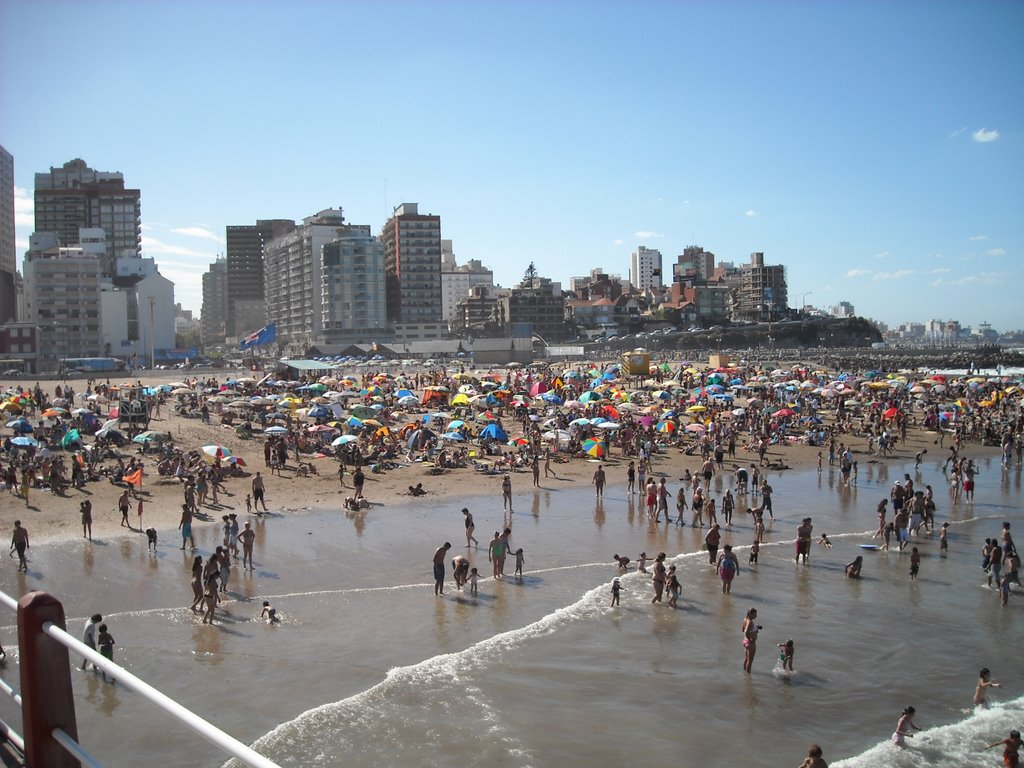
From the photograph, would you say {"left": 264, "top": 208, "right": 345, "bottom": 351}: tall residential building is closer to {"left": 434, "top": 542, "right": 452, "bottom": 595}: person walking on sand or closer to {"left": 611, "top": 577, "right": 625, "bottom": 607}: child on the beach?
{"left": 434, "top": 542, "right": 452, "bottom": 595}: person walking on sand

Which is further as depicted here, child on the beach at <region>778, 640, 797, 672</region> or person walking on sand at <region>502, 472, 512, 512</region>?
person walking on sand at <region>502, 472, 512, 512</region>

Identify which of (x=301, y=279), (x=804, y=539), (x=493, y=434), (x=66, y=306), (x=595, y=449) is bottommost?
(x=804, y=539)

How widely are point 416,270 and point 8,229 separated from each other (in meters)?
60.2

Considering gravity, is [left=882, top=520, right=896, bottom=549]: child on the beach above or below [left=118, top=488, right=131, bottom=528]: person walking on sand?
below

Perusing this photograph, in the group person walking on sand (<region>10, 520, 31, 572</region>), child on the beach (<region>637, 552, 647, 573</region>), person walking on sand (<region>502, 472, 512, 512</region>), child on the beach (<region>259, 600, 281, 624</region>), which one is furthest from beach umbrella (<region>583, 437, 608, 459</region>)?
person walking on sand (<region>10, 520, 31, 572</region>)

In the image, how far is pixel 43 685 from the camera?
2.43 m

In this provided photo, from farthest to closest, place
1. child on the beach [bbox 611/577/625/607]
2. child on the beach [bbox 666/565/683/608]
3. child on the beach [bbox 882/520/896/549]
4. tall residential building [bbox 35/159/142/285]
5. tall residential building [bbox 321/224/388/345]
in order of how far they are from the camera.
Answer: tall residential building [bbox 35/159/142/285]
tall residential building [bbox 321/224/388/345]
child on the beach [bbox 882/520/896/549]
child on the beach [bbox 666/565/683/608]
child on the beach [bbox 611/577/625/607]

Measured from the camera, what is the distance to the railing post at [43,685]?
2.38 m

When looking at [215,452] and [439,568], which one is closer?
[439,568]

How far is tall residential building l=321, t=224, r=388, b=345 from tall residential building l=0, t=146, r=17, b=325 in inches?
1549

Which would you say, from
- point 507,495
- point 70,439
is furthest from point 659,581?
point 70,439

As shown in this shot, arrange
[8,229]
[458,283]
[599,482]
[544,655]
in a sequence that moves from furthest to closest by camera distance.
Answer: [458,283] < [8,229] < [599,482] < [544,655]

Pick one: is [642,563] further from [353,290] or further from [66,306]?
[353,290]

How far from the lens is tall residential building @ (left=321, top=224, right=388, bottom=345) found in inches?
4377
